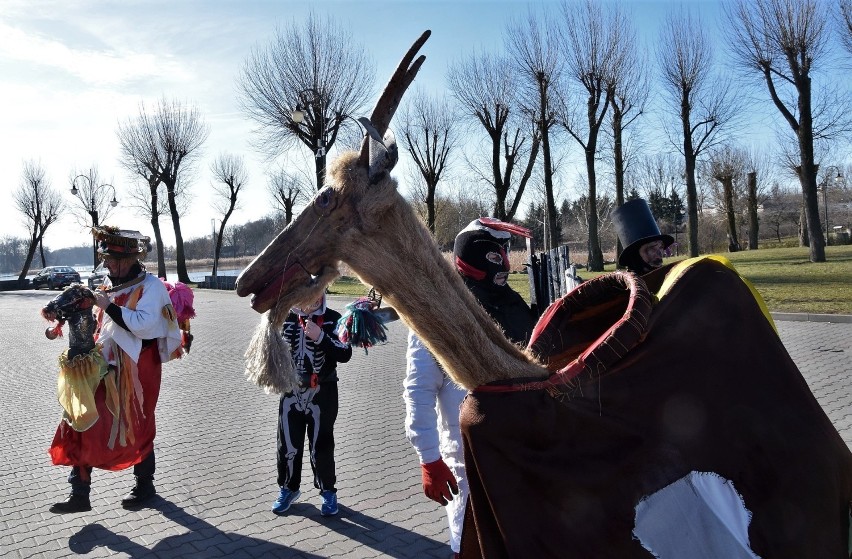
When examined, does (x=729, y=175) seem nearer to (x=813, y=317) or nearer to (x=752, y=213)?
(x=752, y=213)

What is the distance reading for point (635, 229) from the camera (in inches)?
166

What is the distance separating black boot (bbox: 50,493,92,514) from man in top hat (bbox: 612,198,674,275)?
4.23 metres

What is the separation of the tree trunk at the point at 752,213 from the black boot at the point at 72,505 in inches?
1724

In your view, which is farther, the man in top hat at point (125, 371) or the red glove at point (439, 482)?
the man in top hat at point (125, 371)

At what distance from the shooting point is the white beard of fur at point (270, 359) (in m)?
2.15

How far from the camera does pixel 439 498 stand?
2.64 meters

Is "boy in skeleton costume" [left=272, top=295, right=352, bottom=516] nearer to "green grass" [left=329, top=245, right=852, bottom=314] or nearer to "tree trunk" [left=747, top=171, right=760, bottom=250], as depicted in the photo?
"green grass" [left=329, top=245, right=852, bottom=314]

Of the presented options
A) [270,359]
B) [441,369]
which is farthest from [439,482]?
[270,359]

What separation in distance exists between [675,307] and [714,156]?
49531mm

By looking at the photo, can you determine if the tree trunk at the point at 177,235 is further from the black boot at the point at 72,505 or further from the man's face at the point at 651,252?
the man's face at the point at 651,252

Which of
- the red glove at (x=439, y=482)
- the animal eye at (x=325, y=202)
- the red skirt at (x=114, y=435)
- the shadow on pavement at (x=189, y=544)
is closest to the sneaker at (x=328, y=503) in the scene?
the shadow on pavement at (x=189, y=544)

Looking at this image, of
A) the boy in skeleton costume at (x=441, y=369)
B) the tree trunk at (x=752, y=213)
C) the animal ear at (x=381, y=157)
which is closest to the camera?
the animal ear at (x=381, y=157)

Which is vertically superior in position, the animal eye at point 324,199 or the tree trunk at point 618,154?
the tree trunk at point 618,154

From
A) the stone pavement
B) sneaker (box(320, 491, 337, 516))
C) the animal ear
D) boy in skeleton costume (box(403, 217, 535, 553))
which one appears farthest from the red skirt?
the animal ear
